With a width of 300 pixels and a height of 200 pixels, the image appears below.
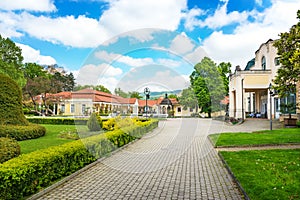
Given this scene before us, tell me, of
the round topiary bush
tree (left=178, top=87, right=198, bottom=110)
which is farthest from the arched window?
the round topiary bush

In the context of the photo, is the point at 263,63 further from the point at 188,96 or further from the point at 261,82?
the point at 188,96

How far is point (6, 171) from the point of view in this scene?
4855mm

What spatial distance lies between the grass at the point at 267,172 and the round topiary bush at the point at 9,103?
10.8 metres

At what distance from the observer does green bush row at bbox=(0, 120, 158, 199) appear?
16.1 feet

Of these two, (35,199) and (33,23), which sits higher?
(33,23)

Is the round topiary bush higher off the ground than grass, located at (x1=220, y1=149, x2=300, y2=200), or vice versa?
the round topiary bush

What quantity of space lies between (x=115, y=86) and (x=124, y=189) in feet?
11.6

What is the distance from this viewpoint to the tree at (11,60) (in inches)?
1515

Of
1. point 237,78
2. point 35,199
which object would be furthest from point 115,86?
point 237,78

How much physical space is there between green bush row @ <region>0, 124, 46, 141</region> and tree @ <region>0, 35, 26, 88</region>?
1061 inches

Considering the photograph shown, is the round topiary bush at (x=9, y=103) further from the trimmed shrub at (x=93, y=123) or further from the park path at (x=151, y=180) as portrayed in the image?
the park path at (x=151, y=180)

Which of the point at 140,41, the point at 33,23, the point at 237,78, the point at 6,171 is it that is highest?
the point at 33,23

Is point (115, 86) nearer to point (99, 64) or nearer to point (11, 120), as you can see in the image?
point (99, 64)

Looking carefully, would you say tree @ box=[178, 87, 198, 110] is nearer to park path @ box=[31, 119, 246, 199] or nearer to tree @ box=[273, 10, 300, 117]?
tree @ box=[273, 10, 300, 117]
